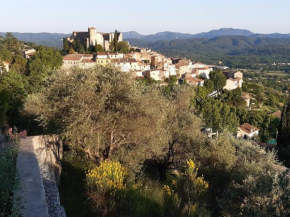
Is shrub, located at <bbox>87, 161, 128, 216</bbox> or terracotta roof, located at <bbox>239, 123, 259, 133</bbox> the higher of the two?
shrub, located at <bbox>87, 161, 128, 216</bbox>

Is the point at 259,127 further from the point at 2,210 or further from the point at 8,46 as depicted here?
the point at 8,46

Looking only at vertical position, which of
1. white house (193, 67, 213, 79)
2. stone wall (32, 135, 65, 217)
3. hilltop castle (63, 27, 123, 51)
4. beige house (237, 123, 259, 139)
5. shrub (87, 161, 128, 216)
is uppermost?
hilltop castle (63, 27, 123, 51)

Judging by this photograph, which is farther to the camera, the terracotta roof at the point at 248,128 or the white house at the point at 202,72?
the white house at the point at 202,72

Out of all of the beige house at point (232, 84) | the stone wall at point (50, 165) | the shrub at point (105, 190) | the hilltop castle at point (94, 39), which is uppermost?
the hilltop castle at point (94, 39)

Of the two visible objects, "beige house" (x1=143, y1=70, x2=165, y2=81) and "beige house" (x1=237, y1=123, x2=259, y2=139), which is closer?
"beige house" (x1=237, y1=123, x2=259, y2=139)

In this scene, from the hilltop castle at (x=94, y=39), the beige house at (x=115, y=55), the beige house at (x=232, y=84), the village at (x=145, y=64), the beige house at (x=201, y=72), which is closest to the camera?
the village at (x=145, y=64)

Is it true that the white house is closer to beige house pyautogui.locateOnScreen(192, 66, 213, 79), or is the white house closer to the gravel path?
beige house pyautogui.locateOnScreen(192, 66, 213, 79)

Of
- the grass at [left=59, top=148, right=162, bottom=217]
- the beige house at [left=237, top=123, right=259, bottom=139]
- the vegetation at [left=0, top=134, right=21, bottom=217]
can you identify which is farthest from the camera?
the beige house at [left=237, top=123, right=259, bottom=139]

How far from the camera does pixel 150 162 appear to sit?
551 inches

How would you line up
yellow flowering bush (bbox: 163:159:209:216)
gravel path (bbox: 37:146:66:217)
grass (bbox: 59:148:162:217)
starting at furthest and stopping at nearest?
grass (bbox: 59:148:162:217), yellow flowering bush (bbox: 163:159:209:216), gravel path (bbox: 37:146:66:217)

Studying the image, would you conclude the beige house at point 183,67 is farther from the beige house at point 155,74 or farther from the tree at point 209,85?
the beige house at point 155,74

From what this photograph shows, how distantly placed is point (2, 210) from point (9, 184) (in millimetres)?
573

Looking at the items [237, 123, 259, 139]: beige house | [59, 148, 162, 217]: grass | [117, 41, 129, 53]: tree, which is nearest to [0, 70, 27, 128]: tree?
[59, 148, 162, 217]: grass

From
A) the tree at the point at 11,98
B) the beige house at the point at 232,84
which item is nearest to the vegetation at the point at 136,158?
the tree at the point at 11,98
